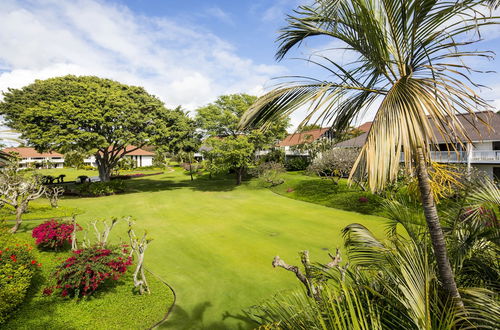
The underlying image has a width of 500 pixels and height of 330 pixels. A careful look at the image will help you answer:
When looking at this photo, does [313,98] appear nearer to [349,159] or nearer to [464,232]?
[464,232]

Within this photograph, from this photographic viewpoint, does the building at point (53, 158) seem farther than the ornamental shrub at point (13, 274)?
Yes

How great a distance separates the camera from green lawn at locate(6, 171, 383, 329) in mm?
6719

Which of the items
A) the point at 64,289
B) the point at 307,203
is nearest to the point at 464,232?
the point at 64,289

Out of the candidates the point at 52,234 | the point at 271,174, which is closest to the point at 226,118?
the point at 271,174

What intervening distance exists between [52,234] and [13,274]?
3059mm

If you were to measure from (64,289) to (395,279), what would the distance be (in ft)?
25.0

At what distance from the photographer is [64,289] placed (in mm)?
6520

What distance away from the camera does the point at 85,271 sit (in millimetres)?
6379

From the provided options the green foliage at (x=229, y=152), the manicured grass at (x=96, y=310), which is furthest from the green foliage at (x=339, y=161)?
the manicured grass at (x=96, y=310)

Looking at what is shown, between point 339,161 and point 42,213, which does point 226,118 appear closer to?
point 339,161

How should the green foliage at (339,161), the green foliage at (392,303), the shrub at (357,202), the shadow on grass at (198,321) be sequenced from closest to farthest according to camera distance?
the green foliage at (392,303), the shadow on grass at (198,321), the shrub at (357,202), the green foliage at (339,161)

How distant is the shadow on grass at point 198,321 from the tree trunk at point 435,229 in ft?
14.1

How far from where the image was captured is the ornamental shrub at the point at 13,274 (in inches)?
216

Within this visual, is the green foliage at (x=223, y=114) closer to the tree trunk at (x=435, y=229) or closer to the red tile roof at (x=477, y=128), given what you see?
the red tile roof at (x=477, y=128)
